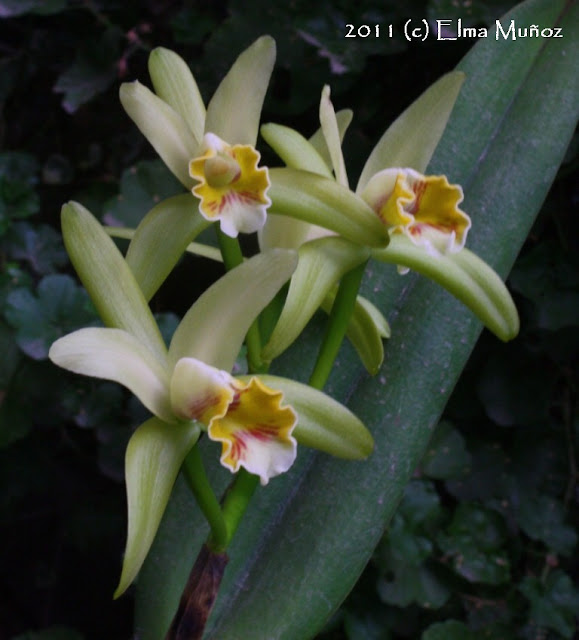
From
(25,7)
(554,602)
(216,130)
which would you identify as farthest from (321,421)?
(25,7)

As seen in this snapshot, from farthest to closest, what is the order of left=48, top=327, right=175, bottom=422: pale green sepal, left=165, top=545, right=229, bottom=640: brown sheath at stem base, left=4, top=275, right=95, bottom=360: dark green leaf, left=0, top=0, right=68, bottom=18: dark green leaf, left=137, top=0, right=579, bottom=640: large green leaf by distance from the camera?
1. left=0, top=0, right=68, bottom=18: dark green leaf
2. left=4, top=275, right=95, bottom=360: dark green leaf
3. left=137, top=0, right=579, bottom=640: large green leaf
4. left=165, top=545, right=229, bottom=640: brown sheath at stem base
5. left=48, top=327, right=175, bottom=422: pale green sepal

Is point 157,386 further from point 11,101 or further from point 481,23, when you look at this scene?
point 11,101

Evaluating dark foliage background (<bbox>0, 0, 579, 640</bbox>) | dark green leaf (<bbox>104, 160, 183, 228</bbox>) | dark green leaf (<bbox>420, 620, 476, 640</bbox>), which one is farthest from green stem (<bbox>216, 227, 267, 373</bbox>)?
dark green leaf (<bbox>420, 620, 476, 640</bbox>)

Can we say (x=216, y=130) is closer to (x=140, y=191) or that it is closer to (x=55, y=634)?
(x=140, y=191)

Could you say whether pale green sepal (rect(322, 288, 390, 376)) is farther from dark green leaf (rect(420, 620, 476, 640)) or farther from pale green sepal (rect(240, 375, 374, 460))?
dark green leaf (rect(420, 620, 476, 640))

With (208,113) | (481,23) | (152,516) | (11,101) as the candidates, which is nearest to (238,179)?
(208,113)

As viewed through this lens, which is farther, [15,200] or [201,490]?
[15,200]

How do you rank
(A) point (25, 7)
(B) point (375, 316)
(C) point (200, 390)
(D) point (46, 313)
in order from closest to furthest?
(C) point (200, 390)
(B) point (375, 316)
(D) point (46, 313)
(A) point (25, 7)
